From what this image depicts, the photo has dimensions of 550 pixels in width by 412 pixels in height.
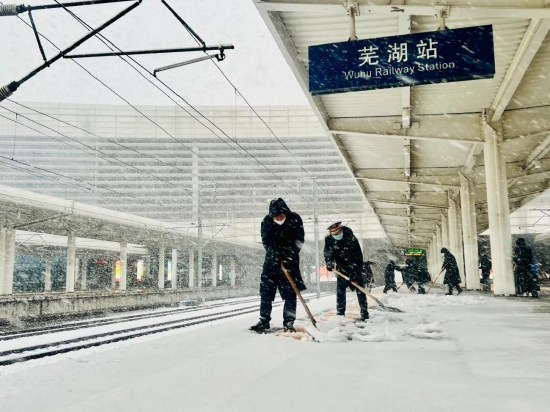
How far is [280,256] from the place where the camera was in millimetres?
6426

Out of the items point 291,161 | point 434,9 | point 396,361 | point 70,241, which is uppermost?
point 291,161

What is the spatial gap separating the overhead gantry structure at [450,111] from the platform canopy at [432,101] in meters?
0.03

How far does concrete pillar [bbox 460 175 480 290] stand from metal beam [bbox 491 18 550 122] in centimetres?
838

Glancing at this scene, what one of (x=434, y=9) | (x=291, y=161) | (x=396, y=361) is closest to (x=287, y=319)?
(x=396, y=361)

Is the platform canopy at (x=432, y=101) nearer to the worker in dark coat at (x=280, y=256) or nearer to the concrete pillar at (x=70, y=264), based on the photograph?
the worker in dark coat at (x=280, y=256)

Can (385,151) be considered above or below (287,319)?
above

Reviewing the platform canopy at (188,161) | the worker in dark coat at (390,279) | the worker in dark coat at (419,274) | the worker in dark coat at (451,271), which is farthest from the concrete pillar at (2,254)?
the platform canopy at (188,161)

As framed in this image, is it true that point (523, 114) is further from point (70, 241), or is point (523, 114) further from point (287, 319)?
point (70, 241)

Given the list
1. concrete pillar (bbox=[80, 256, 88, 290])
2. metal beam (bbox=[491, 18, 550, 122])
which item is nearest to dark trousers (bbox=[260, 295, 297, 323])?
metal beam (bbox=[491, 18, 550, 122])

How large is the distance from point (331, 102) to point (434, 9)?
5.87m

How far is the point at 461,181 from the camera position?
22578mm

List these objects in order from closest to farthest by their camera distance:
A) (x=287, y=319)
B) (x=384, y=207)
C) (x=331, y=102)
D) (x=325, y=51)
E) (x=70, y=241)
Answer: (x=287, y=319) → (x=325, y=51) → (x=331, y=102) → (x=384, y=207) → (x=70, y=241)

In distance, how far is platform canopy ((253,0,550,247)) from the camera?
8406 mm

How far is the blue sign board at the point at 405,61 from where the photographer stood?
7125mm
